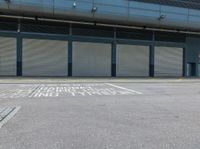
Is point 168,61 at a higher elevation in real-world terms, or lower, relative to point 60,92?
higher

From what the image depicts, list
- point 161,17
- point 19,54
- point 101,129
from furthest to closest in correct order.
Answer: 1. point 161,17
2. point 19,54
3. point 101,129

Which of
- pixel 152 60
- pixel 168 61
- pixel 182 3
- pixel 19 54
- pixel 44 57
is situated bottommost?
pixel 168 61

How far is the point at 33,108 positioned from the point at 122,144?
6508 mm

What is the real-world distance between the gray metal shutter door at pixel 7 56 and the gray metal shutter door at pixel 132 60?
555 inches

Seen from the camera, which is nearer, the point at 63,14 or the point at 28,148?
the point at 28,148

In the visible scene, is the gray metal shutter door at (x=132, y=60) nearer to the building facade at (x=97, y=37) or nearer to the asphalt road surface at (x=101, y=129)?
the building facade at (x=97, y=37)

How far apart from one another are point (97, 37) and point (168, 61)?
1189 cm

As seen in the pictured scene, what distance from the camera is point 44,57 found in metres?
46.2

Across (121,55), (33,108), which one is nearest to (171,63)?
(121,55)

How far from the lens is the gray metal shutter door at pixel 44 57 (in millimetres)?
45094

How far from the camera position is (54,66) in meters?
46.6

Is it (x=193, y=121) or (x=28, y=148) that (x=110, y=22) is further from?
(x=28, y=148)

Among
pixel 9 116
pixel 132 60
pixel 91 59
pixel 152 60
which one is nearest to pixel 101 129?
pixel 9 116

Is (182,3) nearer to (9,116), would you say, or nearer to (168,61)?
(168,61)
